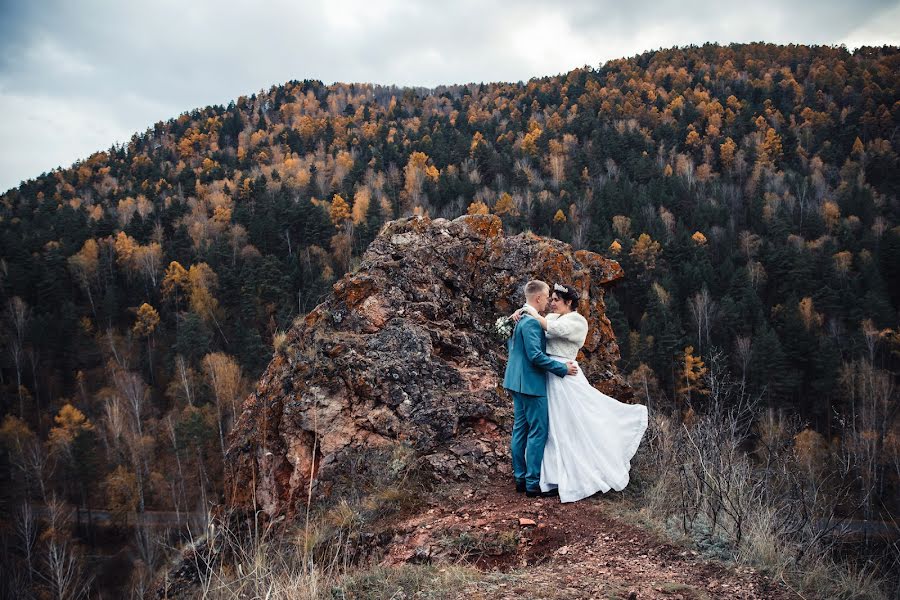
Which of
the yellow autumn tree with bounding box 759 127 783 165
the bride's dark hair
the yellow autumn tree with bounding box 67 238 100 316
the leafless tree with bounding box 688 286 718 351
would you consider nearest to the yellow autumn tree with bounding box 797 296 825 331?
the leafless tree with bounding box 688 286 718 351

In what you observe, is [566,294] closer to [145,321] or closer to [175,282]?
[145,321]

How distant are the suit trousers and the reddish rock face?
88 centimetres

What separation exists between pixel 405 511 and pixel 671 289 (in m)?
60.6

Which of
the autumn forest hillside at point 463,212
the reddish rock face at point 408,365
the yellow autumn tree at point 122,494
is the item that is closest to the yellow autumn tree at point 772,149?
the autumn forest hillside at point 463,212

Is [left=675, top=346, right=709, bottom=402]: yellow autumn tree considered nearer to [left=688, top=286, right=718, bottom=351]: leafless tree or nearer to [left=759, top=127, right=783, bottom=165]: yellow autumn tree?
[left=688, top=286, right=718, bottom=351]: leafless tree

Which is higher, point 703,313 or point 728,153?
point 728,153

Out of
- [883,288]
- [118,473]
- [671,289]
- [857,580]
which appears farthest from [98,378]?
[883,288]

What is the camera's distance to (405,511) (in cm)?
601

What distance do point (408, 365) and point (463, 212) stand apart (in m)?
78.6

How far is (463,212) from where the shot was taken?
85.0 meters

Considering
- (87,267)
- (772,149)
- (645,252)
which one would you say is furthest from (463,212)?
(772,149)

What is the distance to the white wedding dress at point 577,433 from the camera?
18.1ft

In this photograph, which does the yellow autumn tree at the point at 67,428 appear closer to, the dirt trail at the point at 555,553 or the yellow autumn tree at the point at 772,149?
the dirt trail at the point at 555,553

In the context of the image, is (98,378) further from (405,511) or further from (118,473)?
(405,511)
